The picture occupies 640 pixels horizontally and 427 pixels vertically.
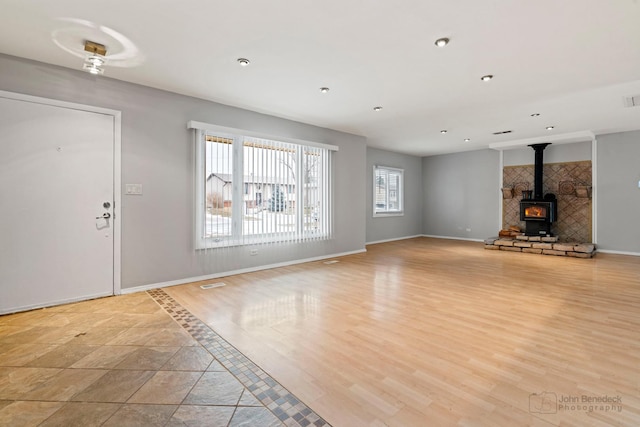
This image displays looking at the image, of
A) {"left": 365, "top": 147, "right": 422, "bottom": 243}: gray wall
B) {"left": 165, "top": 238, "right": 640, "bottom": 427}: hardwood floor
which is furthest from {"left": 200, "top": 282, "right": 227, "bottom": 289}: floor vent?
{"left": 365, "top": 147, "right": 422, "bottom": 243}: gray wall

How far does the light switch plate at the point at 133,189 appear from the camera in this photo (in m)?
3.77

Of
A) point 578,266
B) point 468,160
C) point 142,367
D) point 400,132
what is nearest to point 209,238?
point 142,367

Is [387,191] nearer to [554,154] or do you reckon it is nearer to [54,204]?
[554,154]

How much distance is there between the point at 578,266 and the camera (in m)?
5.35

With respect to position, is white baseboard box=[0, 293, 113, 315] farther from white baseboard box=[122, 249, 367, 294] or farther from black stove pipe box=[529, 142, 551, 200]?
black stove pipe box=[529, 142, 551, 200]

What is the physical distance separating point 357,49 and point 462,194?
289 inches

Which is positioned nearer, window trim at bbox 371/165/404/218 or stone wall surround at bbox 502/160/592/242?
stone wall surround at bbox 502/160/592/242

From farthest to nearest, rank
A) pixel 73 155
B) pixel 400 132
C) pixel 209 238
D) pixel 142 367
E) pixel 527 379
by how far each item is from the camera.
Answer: pixel 400 132 → pixel 209 238 → pixel 73 155 → pixel 142 367 → pixel 527 379

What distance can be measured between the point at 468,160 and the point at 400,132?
3.54 m

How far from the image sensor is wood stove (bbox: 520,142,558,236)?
22.9 feet

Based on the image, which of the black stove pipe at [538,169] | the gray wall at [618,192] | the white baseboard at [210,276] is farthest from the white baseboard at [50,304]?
the gray wall at [618,192]

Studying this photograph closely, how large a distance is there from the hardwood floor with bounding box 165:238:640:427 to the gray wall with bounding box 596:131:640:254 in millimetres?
2333

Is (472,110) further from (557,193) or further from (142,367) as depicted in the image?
(142,367)

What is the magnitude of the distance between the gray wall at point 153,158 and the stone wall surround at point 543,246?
5.99 m
